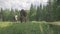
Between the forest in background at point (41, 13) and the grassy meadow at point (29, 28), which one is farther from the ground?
the forest in background at point (41, 13)

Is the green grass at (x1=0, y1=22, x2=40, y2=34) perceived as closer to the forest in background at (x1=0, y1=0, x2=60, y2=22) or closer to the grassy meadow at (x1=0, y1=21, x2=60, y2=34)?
→ the grassy meadow at (x1=0, y1=21, x2=60, y2=34)

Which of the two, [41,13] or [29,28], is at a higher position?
[41,13]

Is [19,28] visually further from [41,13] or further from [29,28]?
[41,13]

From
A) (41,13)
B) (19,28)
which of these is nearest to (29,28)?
(19,28)

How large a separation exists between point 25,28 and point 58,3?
89 centimetres

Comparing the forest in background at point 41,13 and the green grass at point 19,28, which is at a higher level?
the forest in background at point 41,13

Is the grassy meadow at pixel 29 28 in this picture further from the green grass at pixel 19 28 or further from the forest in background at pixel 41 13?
the forest in background at pixel 41 13

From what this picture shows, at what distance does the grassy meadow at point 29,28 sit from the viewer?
12.6 ft

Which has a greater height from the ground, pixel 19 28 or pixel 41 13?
pixel 41 13

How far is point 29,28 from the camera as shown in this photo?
3906mm

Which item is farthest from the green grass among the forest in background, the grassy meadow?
the forest in background

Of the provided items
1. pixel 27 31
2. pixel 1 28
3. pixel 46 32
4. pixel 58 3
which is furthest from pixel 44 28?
pixel 1 28

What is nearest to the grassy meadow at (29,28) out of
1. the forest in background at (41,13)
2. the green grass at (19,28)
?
the green grass at (19,28)

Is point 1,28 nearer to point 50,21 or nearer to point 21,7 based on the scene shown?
point 21,7
